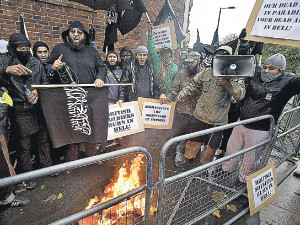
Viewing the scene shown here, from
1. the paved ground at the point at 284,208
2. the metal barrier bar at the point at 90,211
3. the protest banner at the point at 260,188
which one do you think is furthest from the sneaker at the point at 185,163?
the metal barrier bar at the point at 90,211

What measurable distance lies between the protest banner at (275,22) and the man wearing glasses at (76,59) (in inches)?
101

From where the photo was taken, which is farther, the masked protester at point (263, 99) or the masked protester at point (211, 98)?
the masked protester at point (211, 98)

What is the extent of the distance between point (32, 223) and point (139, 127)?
220 centimetres

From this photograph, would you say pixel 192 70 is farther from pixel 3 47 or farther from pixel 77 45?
pixel 3 47

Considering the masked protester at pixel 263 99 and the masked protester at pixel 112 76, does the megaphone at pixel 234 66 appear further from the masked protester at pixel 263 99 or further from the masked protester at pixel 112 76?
the masked protester at pixel 112 76

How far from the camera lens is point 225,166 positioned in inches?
121

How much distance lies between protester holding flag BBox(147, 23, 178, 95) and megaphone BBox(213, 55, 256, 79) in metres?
2.03

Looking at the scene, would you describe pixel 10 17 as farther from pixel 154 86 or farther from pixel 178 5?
Result: pixel 178 5

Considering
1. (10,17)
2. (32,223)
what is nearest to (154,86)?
(32,223)

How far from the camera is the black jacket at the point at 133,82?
393 centimetres

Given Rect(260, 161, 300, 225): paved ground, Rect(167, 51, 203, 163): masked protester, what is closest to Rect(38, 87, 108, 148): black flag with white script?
Rect(167, 51, 203, 163): masked protester

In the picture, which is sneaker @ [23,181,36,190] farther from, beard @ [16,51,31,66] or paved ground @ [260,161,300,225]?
paved ground @ [260,161,300,225]

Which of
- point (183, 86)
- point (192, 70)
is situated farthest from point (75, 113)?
point (192, 70)

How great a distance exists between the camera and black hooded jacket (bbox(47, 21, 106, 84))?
126 inches
